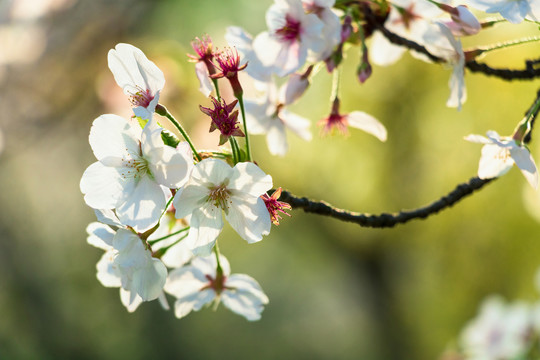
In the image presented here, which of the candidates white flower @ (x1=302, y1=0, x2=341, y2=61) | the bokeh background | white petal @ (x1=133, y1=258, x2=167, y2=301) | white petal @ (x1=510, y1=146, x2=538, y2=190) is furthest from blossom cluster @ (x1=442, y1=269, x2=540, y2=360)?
the bokeh background

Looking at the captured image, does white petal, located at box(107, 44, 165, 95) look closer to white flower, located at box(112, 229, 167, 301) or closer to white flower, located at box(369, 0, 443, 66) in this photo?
white flower, located at box(112, 229, 167, 301)

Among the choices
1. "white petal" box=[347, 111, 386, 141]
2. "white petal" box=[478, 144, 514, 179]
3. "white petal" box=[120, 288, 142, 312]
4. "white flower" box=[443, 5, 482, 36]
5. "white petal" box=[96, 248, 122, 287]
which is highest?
"white flower" box=[443, 5, 482, 36]

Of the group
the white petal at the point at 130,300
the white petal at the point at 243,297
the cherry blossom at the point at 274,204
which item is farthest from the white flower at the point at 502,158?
the white petal at the point at 130,300

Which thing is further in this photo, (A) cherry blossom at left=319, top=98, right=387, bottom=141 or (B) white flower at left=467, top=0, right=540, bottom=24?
(A) cherry blossom at left=319, top=98, right=387, bottom=141

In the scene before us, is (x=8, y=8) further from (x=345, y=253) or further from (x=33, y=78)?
(x=345, y=253)

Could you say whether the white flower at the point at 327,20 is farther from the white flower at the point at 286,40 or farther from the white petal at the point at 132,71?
the white petal at the point at 132,71

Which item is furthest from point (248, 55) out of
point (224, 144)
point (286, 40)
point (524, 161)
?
point (524, 161)

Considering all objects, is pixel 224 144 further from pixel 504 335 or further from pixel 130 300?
pixel 504 335
